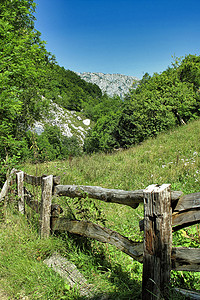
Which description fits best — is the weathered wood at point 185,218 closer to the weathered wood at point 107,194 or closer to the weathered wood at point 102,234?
the weathered wood at point 107,194

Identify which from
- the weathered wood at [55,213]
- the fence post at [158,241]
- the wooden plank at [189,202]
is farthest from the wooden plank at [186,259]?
the weathered wood at [55,213]

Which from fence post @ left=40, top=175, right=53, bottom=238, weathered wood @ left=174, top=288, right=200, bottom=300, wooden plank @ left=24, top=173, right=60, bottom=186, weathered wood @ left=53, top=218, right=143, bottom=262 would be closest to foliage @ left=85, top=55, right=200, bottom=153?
wooden plank @ left=24, top=173, right=60, bottom=186

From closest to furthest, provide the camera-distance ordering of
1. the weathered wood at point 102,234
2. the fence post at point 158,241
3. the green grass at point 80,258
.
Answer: the fence post at point 158,241, the weathered wood at point 102,234, the green grass at point 80,258

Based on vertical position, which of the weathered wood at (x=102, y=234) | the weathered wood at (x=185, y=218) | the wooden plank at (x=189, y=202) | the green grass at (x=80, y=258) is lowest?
the green grass at (x=80, y=258)

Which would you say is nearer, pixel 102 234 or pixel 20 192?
pixel 102 234

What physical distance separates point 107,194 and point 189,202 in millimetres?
1078

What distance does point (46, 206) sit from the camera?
314 centimetres

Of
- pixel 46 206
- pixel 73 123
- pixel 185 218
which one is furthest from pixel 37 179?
pixel 73 123

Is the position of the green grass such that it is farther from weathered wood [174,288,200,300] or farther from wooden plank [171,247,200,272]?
wooden plank [171,247,200,272]

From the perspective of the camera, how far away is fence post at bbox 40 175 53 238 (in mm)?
3088

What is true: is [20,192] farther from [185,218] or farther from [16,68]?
[16,68]

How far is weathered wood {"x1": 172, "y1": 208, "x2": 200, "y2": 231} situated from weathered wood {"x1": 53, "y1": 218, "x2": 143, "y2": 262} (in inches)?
19.8

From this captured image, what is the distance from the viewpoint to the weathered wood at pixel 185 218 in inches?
61.2

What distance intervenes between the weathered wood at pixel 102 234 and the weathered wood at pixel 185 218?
0.50m
